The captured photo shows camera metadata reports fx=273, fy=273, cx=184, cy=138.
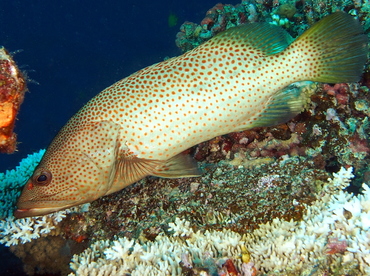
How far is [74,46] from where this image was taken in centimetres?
4456

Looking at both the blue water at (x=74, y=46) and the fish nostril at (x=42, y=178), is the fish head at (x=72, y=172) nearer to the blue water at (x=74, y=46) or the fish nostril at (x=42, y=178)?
the fish nostril at (x=42, y=178)

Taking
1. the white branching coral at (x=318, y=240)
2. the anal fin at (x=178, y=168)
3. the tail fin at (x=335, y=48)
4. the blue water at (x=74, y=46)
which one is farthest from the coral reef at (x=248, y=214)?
the blue water at (x=74, y=46)

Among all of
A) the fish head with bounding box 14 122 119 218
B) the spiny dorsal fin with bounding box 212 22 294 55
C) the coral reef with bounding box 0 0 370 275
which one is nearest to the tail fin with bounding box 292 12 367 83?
the spiny dorsal fin with bounding box 212 22 294 55

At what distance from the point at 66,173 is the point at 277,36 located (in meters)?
3.10

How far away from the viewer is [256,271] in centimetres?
246

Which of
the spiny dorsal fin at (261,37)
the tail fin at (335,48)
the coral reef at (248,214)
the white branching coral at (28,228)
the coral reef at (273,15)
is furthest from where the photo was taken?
the coral reef at (273,15)

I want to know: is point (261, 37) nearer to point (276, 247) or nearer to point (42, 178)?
point (276, 247)

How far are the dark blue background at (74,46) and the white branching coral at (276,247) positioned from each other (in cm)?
2937

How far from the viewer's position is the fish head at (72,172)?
10.5 feet

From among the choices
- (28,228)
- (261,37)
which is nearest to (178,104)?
(261,37)

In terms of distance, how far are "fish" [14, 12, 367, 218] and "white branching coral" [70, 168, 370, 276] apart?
853 millimetres

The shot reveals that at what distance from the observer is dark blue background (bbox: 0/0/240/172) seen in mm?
34719

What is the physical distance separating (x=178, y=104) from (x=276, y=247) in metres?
1.88

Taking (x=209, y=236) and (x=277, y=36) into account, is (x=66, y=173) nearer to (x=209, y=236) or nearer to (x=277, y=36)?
(x=209, y=236)
